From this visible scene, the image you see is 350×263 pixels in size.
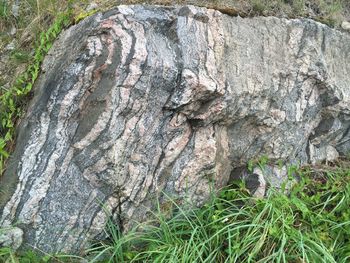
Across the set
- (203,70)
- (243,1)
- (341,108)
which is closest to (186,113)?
(203,70)

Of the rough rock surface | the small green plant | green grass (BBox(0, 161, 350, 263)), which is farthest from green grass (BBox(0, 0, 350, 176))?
green grass (BBox(0, 161, 350, 263))

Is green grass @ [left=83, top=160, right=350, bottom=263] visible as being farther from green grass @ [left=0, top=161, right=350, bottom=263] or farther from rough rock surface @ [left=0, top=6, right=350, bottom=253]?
rough rock surface @ [left=0, top=6, right=350, bottom=253]

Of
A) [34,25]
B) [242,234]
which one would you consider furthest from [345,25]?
[34,25]

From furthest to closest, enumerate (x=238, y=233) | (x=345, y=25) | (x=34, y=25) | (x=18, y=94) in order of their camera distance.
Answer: (x=345, y=25) < (x=34, y=25) < (x=18, y=94) < (x=238, y=233)

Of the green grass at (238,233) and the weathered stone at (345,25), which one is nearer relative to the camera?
the green grass at (238,233)

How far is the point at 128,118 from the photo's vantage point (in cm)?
300

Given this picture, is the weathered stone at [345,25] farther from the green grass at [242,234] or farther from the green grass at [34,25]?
the green grass at [242,234]

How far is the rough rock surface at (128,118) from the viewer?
9.71ft

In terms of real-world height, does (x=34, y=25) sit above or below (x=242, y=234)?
above

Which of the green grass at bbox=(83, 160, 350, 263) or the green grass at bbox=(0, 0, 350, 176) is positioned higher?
the green grass at bbox=(0, 0, 350, 176)

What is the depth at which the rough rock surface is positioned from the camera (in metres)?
2.96

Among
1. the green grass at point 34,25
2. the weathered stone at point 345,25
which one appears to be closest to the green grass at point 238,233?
the green grass at point 34,25

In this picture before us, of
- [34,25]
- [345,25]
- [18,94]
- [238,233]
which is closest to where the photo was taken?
[238,233]

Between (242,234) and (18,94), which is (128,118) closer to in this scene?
(18,94)
